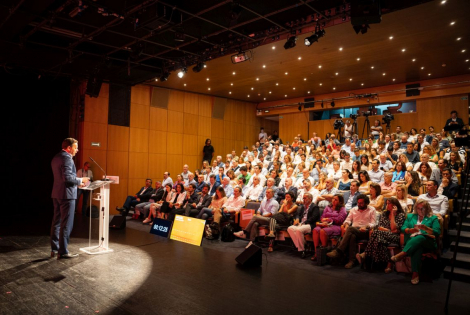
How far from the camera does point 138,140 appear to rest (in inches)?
422

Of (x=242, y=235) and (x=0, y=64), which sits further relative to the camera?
(x=0, y=64)

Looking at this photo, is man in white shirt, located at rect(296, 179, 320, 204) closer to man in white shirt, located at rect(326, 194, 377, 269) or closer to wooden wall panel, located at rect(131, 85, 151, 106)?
man in white shirt, located at rect(326, 194, 377, 269)

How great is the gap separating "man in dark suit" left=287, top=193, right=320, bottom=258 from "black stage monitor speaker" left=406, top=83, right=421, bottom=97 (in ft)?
25.1

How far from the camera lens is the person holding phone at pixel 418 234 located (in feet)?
12.7

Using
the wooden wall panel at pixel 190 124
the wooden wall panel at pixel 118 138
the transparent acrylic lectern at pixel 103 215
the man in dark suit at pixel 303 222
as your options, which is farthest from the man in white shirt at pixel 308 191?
the wooden wall panel at pixel 190 124

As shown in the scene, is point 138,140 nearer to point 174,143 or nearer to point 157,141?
point 157,141

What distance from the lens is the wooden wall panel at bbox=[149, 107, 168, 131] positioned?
1112 centimetres

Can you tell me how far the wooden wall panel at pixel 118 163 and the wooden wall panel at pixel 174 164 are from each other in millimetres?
1547

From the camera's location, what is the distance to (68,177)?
3975mm

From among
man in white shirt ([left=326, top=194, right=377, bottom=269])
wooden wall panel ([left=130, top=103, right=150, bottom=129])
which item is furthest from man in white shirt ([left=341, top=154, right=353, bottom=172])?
wooden wall panel ([left=130, top=103, right=150, bottom=129])

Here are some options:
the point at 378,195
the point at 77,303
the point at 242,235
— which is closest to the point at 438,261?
the point at 378,195

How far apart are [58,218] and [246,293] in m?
2.65

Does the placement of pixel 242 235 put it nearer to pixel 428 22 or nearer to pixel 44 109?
pixel 428 22

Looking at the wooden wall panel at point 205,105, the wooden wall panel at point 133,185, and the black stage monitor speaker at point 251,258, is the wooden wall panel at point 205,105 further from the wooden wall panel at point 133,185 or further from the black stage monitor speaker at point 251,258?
the black stage monitor speaker at point 251,258
